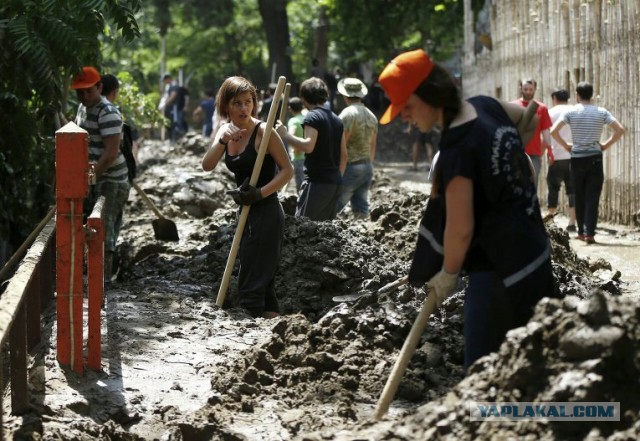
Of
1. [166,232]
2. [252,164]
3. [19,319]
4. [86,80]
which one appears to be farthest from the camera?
[166,232]

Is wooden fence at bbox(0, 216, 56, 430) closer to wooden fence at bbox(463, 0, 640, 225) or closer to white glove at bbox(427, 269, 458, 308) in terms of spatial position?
white glove at bbox(427, 269, 458, 308)

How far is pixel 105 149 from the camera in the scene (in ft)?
30.8

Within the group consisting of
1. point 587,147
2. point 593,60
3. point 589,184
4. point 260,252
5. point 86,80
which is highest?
point 593,60

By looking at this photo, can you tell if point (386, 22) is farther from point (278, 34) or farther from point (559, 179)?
point (559, 179)

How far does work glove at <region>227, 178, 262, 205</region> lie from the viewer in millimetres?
8086

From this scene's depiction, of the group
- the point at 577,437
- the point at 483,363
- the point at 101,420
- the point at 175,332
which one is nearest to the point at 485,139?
the point at 483,363

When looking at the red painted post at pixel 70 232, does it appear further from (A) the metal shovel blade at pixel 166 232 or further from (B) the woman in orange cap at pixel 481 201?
(A) the metal shovel blade at pixel 166 232

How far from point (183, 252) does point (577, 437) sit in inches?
303

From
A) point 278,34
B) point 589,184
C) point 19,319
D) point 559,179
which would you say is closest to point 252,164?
point 19,319

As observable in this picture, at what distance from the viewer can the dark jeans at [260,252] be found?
829 centimetres

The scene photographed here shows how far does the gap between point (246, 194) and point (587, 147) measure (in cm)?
634

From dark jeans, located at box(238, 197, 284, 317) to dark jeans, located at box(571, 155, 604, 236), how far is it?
5944 millimetres

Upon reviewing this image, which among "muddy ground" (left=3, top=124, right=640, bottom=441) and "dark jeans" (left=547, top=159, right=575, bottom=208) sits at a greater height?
"dark jeans" (left=547, top=159, right=575, bottom=208)

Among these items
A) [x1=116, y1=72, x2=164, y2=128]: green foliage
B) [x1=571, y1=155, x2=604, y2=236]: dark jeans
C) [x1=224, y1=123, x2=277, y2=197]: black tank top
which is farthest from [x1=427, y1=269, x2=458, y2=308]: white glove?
[x1=116, y1=72, x2=164, y2=128]: green foliage
